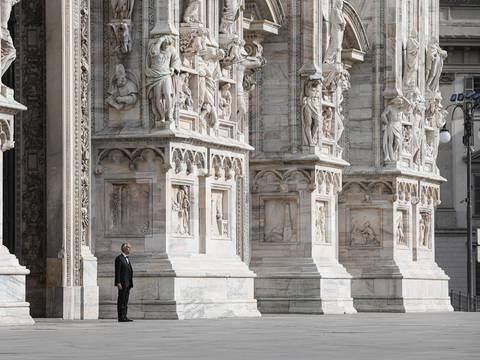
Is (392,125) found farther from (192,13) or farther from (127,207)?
(127,207)

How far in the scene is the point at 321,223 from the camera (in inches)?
1973

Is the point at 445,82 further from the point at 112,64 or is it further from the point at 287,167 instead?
the point at 112,64

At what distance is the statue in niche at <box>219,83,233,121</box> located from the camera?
4412 cm

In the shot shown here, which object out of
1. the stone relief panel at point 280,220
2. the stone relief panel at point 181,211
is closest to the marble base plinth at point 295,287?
the stone relief panel at point 280,220

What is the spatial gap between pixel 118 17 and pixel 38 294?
6.21 metres

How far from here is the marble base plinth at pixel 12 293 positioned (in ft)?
113

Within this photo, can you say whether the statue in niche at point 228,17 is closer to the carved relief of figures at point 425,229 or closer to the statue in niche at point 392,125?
the statue in niche at point 392,125

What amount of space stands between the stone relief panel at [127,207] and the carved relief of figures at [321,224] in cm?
964

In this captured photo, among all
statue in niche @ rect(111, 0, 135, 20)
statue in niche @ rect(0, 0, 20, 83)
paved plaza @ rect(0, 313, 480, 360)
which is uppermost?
statue in niche @ rect(111, 0, 135, 20)

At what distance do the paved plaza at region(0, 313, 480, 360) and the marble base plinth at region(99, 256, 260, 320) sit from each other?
1606 millimetres

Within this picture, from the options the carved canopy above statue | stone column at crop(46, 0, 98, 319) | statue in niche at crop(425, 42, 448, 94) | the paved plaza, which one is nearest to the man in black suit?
Answer: the paved plaza

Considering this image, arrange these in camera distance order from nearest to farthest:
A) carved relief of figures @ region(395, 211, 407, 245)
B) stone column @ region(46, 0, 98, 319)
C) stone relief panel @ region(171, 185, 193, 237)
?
stone column @ region(46, 0, 98, 319) < stone relief panel @ region(171, 185, 193, 237) < carved relief of figures @ region(395, 211, 407, 245)

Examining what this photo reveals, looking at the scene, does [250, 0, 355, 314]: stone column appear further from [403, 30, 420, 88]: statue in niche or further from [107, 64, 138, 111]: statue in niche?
[107, 64, 138, 111]: statue in niche

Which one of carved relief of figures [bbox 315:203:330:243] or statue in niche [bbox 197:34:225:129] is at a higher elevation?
statue in niche [bbox 197:34:225:129]
